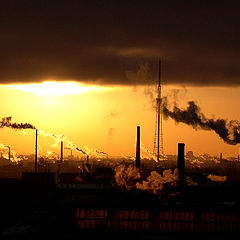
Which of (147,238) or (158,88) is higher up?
(158,88)

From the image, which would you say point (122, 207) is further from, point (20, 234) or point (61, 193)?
point (61, 193)

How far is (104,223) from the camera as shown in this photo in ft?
282

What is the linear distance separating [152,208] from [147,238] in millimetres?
4489

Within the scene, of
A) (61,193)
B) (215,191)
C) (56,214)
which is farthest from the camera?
(61,193)

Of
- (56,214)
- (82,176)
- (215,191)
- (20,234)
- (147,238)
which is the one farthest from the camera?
(82,176)

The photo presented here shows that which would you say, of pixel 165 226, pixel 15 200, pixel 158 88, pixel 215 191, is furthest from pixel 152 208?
pixel 158 88

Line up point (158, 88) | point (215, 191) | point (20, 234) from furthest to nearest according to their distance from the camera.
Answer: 1. point (158, 88)
2. point (215, 191)
3. point (20, 234)

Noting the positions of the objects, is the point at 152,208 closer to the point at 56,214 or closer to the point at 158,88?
the point at 56,214

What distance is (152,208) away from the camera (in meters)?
85.7

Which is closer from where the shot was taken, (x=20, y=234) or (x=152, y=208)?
(x=20, y=234)

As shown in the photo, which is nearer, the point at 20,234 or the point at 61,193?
the point at 20,234

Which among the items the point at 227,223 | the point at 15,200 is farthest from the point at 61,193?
the point at 227,223

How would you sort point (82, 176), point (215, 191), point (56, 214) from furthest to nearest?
point (82, 176), point (215, 191), point (56, 214)

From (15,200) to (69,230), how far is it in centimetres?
3587
